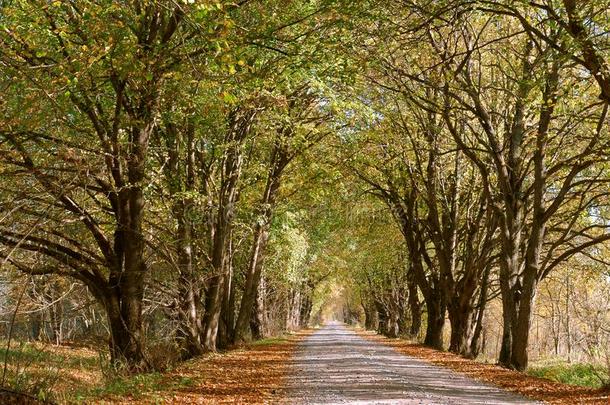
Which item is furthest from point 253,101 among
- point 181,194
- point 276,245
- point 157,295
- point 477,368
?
point 276,245

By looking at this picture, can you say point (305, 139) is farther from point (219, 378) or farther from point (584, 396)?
point (584, 396)

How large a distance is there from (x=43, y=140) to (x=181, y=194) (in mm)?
3904

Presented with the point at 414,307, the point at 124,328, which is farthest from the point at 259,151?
the point at 414,307

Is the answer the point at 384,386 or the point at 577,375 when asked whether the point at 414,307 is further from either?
the point at 384,386

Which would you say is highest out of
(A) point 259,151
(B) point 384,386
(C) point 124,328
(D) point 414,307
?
(A) point 259,151

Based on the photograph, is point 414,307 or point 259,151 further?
point 414,307

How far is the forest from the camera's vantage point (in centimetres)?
964

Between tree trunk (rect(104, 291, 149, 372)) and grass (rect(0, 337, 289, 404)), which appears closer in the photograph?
grass (rect(0, 337, 289, 404))

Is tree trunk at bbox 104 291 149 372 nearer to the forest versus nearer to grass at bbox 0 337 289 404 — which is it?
the forest

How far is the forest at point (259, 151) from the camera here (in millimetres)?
9641

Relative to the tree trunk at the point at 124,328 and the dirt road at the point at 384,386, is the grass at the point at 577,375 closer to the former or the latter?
the dirt road at the point at 384,386

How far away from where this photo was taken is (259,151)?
24.2 metres

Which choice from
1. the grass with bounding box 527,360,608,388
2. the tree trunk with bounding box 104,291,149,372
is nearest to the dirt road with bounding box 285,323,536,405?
the grass with bounding box 527,360,608,388

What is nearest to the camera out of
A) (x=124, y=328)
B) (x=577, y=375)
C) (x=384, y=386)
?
(x=384, y=386)
